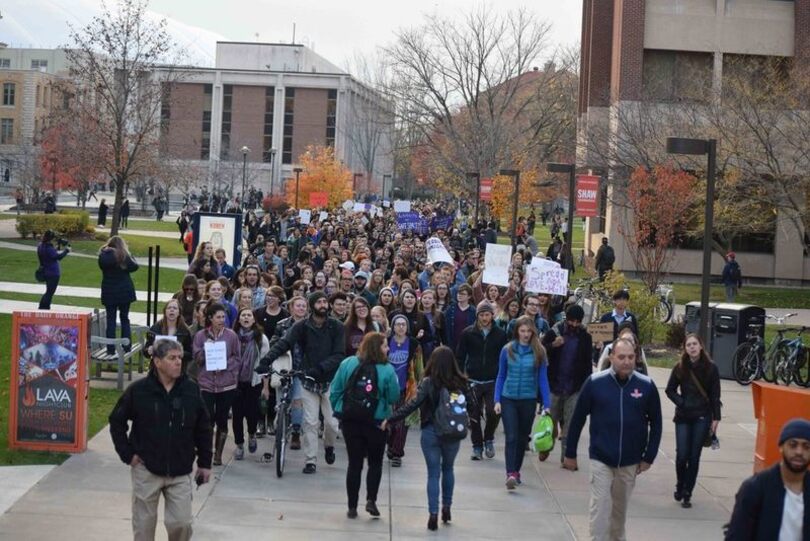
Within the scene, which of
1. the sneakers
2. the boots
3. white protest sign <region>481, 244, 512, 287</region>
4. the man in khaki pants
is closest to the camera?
the man in khaki pants

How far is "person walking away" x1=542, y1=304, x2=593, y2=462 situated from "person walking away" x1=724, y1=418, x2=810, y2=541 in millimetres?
6958

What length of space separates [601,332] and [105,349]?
22.7 feet

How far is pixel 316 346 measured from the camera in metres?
12.6

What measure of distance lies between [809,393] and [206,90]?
11434 cm

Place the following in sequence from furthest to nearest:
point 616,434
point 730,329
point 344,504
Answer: point 730,329, point 344,504, point 616,434

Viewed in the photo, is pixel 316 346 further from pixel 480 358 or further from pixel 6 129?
pixel 6 129

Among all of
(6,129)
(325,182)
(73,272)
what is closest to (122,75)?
(73,272)

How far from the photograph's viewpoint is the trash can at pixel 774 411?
1068cm

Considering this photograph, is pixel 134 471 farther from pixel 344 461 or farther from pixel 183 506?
pixel 344 461

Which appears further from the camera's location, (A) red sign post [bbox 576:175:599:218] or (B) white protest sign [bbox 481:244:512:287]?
(A) red sign post [bbox 576:175:599:218]

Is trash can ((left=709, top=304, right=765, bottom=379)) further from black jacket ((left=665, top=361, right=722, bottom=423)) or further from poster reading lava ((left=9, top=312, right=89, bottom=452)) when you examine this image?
poster reading lava ((left=9, top=312, right=89, bottom=452))

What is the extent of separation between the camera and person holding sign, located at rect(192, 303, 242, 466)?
12.1m

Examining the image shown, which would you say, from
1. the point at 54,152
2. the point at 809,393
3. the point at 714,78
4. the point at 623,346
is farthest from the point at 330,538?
the point at 54,152

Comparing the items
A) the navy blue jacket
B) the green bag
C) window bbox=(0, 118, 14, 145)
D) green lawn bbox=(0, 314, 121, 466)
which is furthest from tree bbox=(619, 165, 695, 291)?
window bbox=(0, 118, 14, 145)
